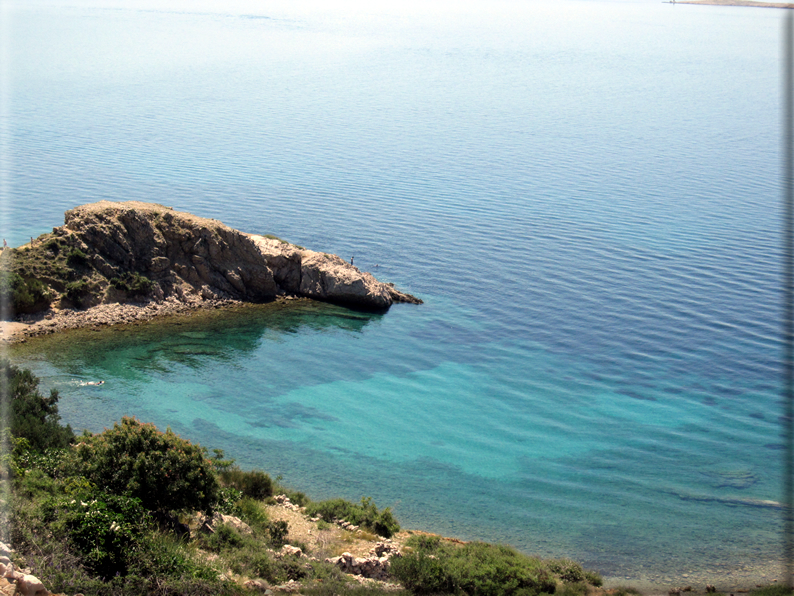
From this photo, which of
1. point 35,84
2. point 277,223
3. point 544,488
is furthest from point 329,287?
point 35,84

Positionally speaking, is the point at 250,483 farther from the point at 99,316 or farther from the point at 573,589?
the point at 99,316

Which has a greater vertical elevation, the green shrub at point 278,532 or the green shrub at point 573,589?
the green shrub at point 278,532

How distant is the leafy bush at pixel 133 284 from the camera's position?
140 feet

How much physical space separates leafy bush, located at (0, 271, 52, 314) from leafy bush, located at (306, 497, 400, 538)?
76.6 ft

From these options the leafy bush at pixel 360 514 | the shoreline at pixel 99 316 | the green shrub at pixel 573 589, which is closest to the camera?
the green shrub at pixel 573 589

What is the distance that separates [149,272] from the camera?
44.4 metres

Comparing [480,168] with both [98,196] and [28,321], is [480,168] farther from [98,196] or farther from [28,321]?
[28,321]

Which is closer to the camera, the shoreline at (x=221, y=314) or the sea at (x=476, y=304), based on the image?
the shoreline at (x=221, y=314)

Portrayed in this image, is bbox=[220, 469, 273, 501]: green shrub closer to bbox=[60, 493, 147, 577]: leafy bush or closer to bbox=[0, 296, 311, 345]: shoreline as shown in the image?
bbox=[60, 493, 147, 577]: leafy bush

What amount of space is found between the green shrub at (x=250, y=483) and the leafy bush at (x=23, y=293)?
20403 mm

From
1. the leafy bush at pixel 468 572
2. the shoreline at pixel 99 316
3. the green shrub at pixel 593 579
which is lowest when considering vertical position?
the green shrub at pixel 593 579

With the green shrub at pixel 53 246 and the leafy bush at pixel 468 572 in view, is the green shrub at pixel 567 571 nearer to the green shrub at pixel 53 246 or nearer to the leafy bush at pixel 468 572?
the leafy bush at pixel 468 572

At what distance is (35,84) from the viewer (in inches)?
4294

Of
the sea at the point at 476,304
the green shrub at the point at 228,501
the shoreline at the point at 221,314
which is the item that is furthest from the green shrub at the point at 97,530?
the shoreline at the point at 221,314
